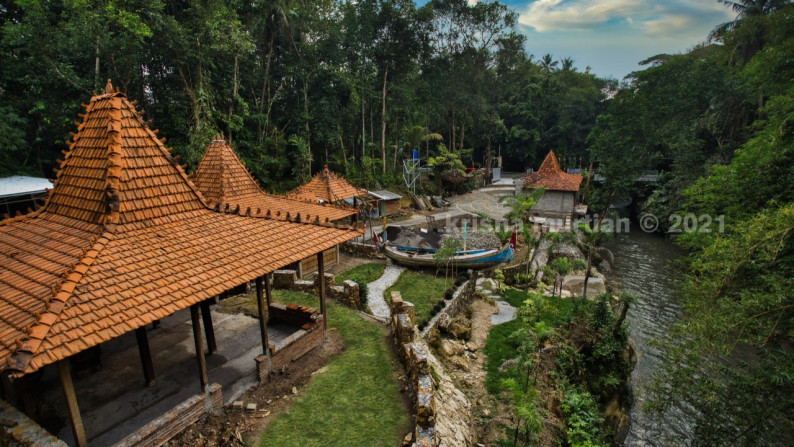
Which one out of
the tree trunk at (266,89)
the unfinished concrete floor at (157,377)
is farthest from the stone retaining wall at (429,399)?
the tree trunk at (266,89)

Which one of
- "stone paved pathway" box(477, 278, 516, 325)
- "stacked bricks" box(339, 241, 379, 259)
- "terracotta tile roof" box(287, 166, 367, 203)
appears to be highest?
"terracotta tile roof" box(287, 166, 367, 203)

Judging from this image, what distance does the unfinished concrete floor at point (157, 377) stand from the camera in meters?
7.10

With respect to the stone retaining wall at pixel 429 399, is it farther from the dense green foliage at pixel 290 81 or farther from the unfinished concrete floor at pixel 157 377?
the dense green foliage at pixel 290 81

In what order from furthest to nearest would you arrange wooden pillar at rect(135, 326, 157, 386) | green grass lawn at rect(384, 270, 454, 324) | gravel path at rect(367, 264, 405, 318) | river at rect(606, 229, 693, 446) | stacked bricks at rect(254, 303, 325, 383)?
green grass lawn at rect(384, 270, 454, 324) → gravel path at rect(367, 264, 405, 318) → river at rect(606, 229, 693, 446) → stacked bricks at rect(254, 303, 325, 383) → wooden pillar at rect(135, 326, 157, 386)

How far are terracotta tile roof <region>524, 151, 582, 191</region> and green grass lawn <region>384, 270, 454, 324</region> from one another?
16.4 meters

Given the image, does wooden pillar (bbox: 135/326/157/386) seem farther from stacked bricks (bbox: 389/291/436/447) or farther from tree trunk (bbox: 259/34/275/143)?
tree trunk (bbox: 259/34/275/143)

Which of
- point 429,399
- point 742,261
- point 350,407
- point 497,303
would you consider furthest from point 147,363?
Result: point 497,303

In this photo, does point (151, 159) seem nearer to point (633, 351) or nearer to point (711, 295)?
point (711, 295)

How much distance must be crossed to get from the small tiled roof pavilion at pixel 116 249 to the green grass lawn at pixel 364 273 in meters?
8.98

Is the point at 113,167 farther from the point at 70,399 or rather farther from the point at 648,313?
the point at 648,313

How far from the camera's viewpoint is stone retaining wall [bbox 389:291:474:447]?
7.33m

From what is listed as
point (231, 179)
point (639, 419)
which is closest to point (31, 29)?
point (231, 179)

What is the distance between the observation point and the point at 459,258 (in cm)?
1992

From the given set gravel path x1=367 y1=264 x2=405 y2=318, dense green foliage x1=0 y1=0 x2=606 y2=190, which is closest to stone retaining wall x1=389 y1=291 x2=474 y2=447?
gravel path x1=367 y1=264 x2=405 y2=318
